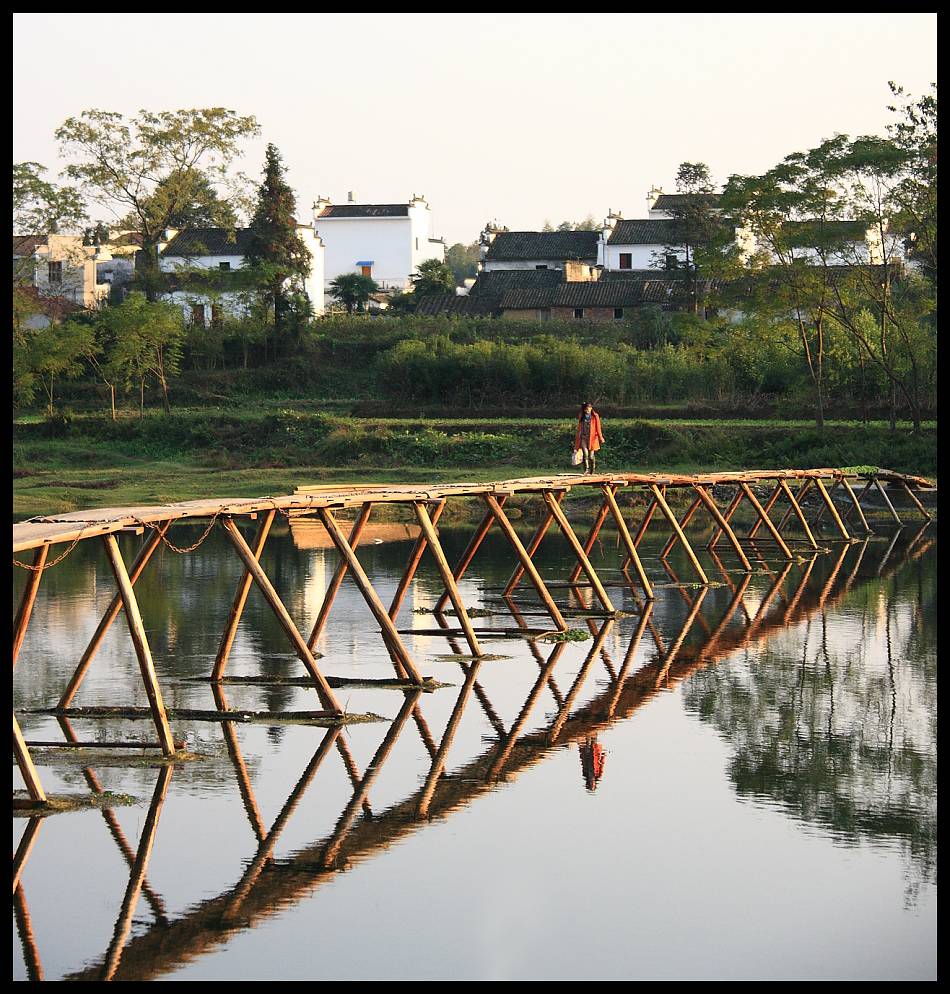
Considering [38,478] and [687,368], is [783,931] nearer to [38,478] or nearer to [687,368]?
[38,478]

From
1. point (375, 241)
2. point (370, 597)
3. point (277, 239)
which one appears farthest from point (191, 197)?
point (370, 597)

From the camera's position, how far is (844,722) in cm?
1371

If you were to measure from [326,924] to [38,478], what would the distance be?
31702mm

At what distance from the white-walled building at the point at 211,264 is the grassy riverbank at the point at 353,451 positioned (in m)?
13.8

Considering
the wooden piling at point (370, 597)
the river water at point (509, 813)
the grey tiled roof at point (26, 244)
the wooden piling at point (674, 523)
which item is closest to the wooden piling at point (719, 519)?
the wooden piling at point (674, 523)

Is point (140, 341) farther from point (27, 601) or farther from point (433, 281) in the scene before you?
point (27, 601)

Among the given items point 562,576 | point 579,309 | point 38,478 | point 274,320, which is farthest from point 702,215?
point 562,576

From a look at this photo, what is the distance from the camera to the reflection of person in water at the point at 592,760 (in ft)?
38.5

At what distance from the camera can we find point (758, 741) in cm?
1298

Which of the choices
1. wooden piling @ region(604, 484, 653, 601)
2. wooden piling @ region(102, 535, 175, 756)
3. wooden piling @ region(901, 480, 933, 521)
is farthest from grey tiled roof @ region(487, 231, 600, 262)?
wooden piling @ region(102, 535, 175, 756)

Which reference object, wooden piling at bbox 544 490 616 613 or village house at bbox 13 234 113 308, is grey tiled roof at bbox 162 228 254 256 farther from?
wooden piling at bbox 544 490 616 613

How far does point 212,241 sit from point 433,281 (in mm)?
9875

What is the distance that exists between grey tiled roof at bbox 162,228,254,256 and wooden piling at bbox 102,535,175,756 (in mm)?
59115

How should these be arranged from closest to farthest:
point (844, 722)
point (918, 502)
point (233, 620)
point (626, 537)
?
point (844, 722)
point (233, 620)
point (626, 537)
point (918, 502)
